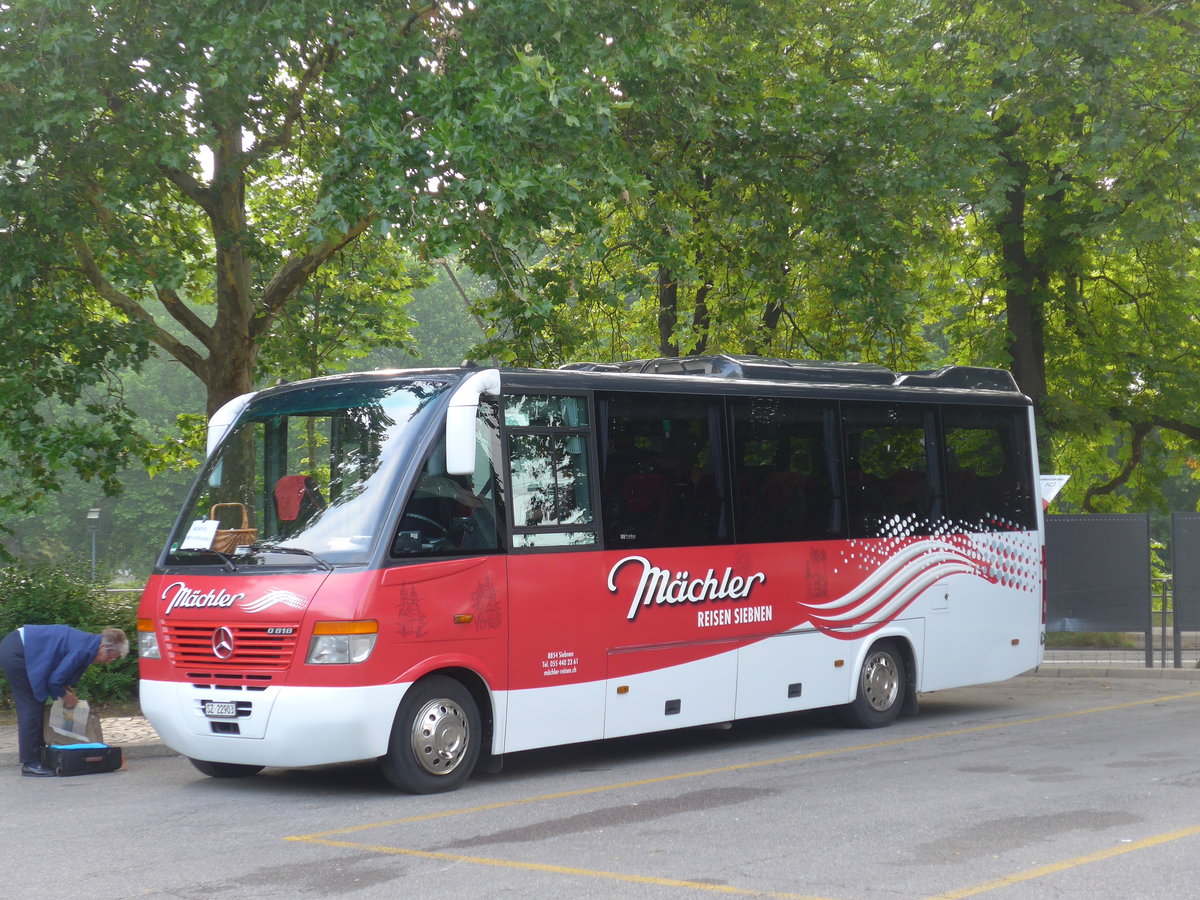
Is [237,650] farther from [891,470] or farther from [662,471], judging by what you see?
[891,470]

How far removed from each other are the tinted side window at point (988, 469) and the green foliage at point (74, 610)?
27.6 feet

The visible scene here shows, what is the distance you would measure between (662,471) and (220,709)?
154 inches

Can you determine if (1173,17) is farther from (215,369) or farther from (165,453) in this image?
(165,453)

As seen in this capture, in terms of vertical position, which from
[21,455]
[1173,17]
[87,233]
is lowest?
[21,455]

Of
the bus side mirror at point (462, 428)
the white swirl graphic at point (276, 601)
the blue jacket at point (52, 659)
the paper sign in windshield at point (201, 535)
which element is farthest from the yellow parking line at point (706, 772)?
the blue jacket at point (52, 659)

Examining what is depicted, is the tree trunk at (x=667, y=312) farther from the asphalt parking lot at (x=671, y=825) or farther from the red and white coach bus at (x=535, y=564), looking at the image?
the asphalt parking lot at (x=671, y=825)

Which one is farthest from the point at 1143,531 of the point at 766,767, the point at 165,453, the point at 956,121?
the point at 165,453

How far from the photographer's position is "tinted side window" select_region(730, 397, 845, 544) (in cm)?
1248

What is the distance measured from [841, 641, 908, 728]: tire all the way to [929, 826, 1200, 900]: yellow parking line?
5.38 meters

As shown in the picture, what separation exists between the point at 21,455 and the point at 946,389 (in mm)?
10629

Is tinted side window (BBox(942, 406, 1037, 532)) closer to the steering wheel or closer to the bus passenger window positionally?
the bus passenger window

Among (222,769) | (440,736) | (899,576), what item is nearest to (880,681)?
(899,576)

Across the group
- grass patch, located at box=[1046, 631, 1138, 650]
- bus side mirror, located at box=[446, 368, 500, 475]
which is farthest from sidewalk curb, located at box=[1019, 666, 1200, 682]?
bus side mirror, located at box=[446, 368, 500, 475]

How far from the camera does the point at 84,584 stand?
597 inches
